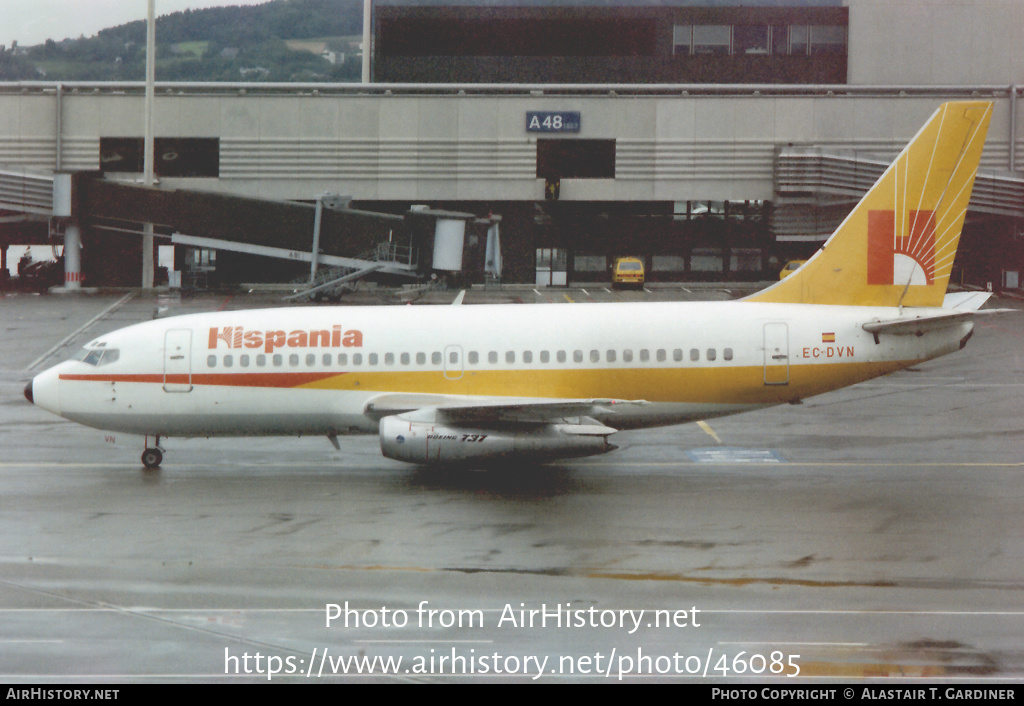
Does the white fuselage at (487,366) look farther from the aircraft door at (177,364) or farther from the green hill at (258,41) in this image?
the green hill at (258,41)

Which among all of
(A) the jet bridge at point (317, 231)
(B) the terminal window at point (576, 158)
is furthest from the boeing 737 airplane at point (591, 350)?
(B) the terminal window at point (576, 158)

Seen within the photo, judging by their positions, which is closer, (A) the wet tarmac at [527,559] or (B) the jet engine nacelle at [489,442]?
(A) the wet tarmac at [527,559]

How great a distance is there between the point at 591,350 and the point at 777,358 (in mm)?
4259

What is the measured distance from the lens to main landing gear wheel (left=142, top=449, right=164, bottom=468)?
27.8 meters

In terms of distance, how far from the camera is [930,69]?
3086 inches

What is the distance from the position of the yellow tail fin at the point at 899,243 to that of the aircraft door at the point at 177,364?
46.2 ft

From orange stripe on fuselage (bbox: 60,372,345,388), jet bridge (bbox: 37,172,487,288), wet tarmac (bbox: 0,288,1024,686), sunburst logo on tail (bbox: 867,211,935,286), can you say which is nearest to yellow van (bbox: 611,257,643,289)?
jet bridge (bbox: 37,172,487,288)

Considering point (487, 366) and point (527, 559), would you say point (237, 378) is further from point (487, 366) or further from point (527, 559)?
point (527, 559)

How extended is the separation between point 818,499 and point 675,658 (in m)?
10.0

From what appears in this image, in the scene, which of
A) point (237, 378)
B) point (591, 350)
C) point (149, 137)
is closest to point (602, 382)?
point (591, 350)

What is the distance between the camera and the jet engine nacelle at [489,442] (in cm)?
2492

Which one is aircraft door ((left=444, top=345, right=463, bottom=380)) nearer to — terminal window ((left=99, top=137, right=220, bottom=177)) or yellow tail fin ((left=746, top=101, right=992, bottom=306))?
yellow tail fin ((left=746, top=101, right=992, bottom=306))

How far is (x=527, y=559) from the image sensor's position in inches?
784

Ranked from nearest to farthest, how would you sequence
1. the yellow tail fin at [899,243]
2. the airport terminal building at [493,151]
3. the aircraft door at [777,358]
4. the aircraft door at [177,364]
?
the aircraft door at [777,358] < the aircraft door at [177,364] < the yellow tail fin at [899,243] < the airport terminal building at [493,151]
